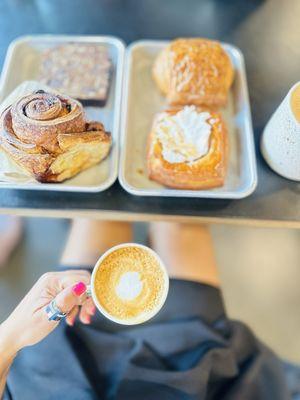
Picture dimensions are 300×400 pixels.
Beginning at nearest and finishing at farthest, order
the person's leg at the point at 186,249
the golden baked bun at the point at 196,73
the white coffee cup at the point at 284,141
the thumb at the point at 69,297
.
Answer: the thumb at the point at 69,297 → the white coffee cup at the point at 284,141 → the golden baked bun at the point at 196,73 → the person's leg at the point at 186,249

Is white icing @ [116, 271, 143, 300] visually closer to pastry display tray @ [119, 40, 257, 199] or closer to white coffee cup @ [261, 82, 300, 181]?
pastry display tray @ [119, 40, 257, 199]

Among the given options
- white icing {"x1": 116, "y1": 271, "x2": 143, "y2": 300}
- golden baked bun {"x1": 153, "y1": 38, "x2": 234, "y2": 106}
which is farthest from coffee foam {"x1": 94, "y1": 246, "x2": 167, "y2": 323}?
golden baked bun {"x1": 153, "y1": 38, "x2": 234, "y2": 106}

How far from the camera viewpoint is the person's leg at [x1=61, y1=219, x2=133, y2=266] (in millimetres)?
968

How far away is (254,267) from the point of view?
123 cm

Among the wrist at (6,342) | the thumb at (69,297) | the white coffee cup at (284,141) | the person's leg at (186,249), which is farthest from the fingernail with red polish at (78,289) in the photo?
the white coffee cup at (284,141)

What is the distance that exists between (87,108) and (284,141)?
47 cm

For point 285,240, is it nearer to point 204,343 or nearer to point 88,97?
point 204,343

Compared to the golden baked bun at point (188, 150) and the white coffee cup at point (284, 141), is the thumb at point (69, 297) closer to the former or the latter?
the golden baked bun at point (188, 150)

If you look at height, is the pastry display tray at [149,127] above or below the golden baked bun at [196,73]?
below

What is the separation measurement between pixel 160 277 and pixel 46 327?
8.8 inches

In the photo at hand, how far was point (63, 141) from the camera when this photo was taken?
0.72 meters

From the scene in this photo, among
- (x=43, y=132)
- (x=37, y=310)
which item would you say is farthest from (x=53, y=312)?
(x=43, y=132)

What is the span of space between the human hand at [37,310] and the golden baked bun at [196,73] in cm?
51

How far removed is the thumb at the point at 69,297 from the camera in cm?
65
